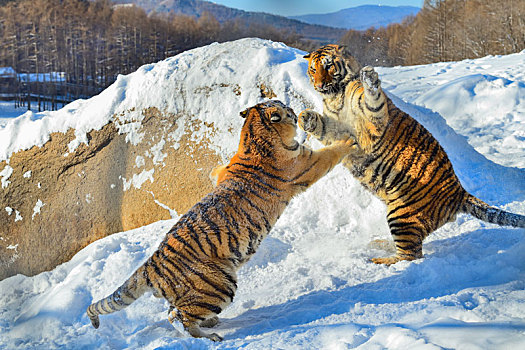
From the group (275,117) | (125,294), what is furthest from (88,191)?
Result: (275,117)

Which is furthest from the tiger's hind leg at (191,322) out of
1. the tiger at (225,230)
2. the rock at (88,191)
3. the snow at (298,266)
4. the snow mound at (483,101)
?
the snow mound at (483,101)

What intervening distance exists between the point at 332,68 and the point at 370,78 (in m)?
0.42

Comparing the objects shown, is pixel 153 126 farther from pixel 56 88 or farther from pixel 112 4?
pixel 112 4

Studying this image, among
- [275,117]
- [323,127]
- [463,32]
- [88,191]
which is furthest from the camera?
[463,32]

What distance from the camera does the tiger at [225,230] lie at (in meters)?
2.26

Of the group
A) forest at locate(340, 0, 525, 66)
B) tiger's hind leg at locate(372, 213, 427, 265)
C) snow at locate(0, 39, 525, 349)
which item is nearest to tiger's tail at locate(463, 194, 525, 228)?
snow at locate(0, 39, 525, 349)

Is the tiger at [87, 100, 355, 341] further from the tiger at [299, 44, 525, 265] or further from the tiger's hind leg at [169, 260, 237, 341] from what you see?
the tiger at [299, 44, 525, 265]

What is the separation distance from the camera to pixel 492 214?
2.72 metres

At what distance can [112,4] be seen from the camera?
17.1 metres

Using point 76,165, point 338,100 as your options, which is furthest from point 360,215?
point 76,165

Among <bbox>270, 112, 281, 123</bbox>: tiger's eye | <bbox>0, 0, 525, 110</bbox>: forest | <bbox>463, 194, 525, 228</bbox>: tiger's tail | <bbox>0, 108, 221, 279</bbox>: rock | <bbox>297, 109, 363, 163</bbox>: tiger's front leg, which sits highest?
<bbox>0, 0, 525, 110</bbox>: forest

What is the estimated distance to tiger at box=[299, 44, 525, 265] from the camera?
2.81 metres

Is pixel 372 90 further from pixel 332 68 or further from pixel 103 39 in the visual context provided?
pixel 103 39

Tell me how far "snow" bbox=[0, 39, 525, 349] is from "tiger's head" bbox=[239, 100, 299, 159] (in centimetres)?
88
